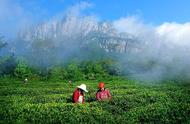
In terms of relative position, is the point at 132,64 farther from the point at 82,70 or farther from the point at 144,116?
the point at 144,116

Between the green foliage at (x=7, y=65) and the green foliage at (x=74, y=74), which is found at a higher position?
the green foliage at (x=7, y=65)

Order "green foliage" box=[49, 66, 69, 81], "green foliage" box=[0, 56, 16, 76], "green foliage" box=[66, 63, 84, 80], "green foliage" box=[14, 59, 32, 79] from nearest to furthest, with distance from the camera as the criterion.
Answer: "green foliage" box=[49, 66, 69, 81] < "green foliage" box=[66, 63, 84, 80] < "green foliage" box=[14, 59, 32, 79] < "green foliage" box=[0, 56, 16, 76]

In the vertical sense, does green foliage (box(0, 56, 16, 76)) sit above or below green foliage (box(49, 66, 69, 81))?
above

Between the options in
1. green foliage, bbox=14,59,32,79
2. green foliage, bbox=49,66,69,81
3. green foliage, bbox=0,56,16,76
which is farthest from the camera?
green foliage, bbox=0,56,16,76

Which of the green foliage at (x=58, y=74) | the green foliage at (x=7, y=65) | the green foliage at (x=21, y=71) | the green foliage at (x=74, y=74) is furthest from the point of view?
the green foliage at (x=7, y=65)

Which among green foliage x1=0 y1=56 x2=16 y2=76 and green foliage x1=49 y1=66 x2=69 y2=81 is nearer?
green foliage x1=49 y1=66 x2=69 y2=81

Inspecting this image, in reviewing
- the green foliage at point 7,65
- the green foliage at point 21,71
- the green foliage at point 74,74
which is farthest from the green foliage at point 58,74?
the green foliage at point 7,65

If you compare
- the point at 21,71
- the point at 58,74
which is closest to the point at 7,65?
the point at 21,71

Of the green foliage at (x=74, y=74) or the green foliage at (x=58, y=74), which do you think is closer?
the green foliage at (x=58, y=74)

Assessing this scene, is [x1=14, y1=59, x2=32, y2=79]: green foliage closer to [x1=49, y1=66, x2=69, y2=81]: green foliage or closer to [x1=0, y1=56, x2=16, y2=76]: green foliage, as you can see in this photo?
[x1=0, y1=56, x2=16, y2=76]: green foliage

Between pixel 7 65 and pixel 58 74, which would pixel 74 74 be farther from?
pixel 7 65

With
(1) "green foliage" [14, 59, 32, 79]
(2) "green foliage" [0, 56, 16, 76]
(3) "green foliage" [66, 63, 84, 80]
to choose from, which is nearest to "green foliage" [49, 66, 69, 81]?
(3) "green foliage" [66, 63, 84, 80]

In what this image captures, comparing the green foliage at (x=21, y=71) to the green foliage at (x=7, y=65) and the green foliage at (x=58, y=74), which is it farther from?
the green foliage at (x=58, y=74)

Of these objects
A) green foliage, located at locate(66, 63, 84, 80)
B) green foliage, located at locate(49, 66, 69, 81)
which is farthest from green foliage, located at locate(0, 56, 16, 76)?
green foliage, located at locate(66, 63, 84, 80)
